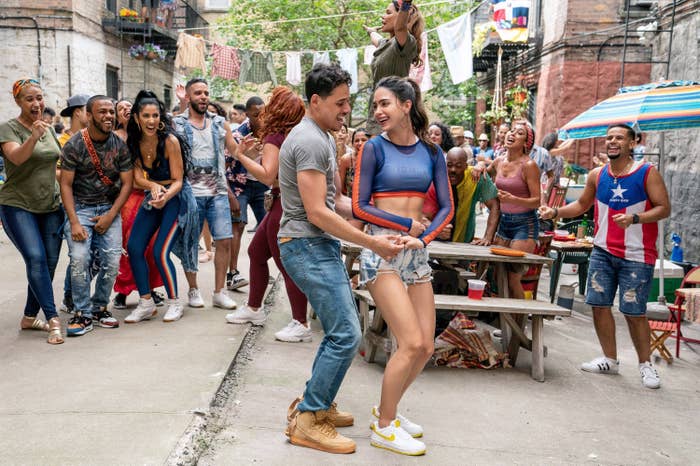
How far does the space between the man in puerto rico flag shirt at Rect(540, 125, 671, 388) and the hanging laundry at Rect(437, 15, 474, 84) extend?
9383 millimetres

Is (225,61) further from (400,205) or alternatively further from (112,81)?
(400,205)

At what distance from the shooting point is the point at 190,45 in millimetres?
16781

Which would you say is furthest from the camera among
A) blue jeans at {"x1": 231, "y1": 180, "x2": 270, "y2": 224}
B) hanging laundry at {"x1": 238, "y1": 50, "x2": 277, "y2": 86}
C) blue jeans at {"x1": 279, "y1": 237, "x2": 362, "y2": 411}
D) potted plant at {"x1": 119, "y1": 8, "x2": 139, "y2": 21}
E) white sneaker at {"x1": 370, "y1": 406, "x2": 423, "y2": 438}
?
potted plant at {"x1": 119, "y1": 8, "x2": 139, "y2": 21}

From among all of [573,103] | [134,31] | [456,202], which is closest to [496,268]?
[456,202]

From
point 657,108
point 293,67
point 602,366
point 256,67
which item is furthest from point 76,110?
point 293,67

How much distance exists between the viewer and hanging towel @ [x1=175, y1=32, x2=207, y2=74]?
54.5 ft

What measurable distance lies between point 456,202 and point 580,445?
2.82 metres

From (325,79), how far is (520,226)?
11.9ft

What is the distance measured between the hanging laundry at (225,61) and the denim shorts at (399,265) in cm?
1501

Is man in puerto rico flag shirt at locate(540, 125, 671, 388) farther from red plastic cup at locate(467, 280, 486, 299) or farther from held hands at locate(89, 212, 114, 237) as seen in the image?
held hands at locate(89, 212, 114, 237)

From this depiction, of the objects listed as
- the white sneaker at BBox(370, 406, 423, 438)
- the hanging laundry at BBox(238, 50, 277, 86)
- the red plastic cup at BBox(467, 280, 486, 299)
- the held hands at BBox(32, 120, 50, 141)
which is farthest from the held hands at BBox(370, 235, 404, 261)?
the hanging laundry at BBox(238, 50, 277, 86)

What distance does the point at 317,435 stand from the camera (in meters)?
3.48

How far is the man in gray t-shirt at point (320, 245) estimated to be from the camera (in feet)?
10.8

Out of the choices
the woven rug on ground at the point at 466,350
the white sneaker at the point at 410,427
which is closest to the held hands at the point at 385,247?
the white sneaker at the point at 410,427
